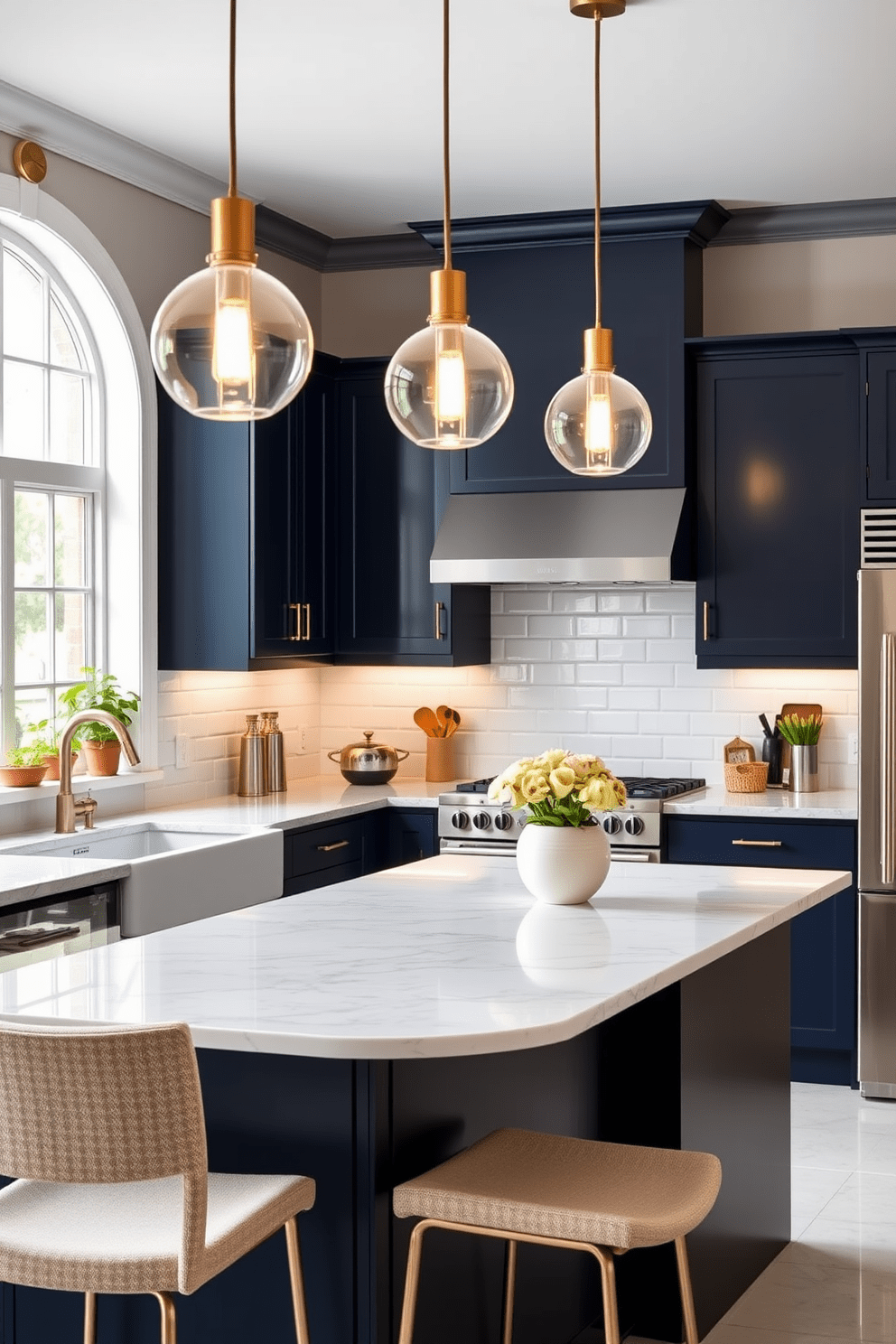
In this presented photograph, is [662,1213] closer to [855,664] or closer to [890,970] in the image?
[890,970]

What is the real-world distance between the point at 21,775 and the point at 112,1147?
2.83 meters

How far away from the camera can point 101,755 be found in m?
5.23

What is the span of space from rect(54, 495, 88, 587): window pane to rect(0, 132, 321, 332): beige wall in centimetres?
67

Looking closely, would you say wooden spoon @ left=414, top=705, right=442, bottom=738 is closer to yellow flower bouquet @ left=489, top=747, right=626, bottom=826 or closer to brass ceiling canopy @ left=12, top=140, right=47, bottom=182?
brass ceiling canopy @ left=12, top=140, right=47, bottom=182

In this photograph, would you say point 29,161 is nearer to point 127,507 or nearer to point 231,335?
point 127,507

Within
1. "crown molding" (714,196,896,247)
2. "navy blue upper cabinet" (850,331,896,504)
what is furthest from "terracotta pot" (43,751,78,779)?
"crown molding" (714,196,896,247)

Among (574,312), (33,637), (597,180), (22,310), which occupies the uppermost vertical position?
(574,312)

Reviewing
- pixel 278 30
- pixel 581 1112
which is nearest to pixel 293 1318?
pixel 581 1112

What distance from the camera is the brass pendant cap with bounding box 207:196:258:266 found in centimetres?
229

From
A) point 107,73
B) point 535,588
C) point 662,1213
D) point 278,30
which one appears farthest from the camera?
point 535,588

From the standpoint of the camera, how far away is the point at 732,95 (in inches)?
183

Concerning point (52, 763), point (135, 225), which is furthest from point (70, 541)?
point (135, 225)

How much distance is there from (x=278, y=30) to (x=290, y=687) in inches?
Answer: 115

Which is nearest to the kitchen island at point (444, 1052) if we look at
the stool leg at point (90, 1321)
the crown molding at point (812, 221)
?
the stool leg at point (90, 1321)
